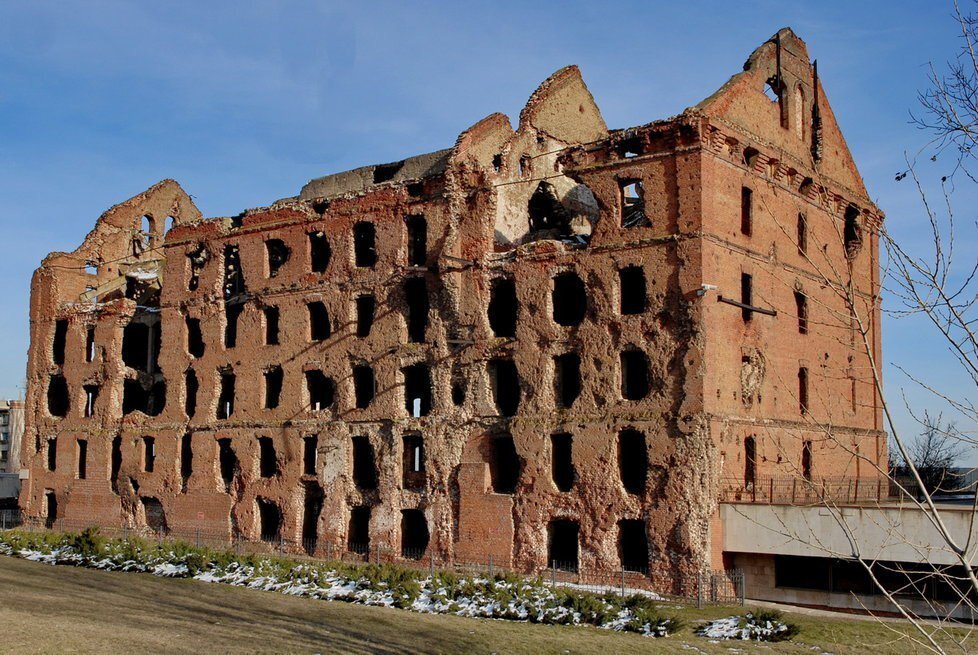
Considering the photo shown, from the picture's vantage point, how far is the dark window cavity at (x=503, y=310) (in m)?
31.7

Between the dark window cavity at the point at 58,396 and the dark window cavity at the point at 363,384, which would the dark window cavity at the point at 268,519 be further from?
Result: the dark window cavity at the point at 58,396

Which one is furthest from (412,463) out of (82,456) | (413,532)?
(82,456)

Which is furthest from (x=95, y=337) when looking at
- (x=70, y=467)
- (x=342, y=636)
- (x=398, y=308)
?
(x=342, y=636)

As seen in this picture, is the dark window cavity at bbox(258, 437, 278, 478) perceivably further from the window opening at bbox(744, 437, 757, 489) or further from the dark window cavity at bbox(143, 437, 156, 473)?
the window opening at bbox(744, 437, 757, 489)

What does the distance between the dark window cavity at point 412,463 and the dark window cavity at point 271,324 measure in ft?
22.2

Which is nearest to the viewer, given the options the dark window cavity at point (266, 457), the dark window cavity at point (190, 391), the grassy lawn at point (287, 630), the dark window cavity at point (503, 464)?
the grassy lawn at point (287, 630)

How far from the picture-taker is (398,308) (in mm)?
32844

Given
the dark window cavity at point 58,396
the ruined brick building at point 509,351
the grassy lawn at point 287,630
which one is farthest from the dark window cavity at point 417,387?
the dark window cavity at point 58,396

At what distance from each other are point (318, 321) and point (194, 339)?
6.17 metres

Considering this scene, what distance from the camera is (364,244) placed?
35.4 metres

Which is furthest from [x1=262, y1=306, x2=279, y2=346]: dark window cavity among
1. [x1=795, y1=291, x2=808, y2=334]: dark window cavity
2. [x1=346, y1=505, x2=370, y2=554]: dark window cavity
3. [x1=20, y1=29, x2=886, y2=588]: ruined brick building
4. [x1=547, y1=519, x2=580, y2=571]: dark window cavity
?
[x1=795, y1=291, x2=808, y2=334]: dark window cavity

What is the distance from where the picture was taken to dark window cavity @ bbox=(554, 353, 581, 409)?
29.3 metres

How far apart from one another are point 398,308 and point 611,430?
8.46 m

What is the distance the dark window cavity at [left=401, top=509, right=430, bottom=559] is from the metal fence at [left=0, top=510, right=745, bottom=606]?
4.4 inches
